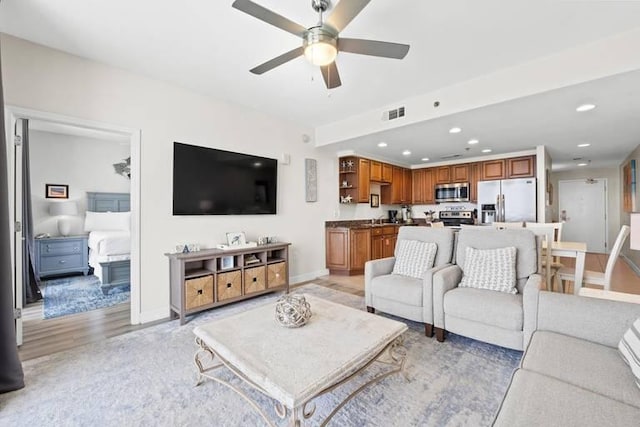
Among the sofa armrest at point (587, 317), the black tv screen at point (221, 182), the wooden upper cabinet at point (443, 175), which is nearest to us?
the sofa armrest at point (587, 317)

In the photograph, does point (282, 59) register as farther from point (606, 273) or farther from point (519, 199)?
point (519, 199)

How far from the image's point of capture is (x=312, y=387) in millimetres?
1208

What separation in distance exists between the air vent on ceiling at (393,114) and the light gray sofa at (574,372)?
2.61 m

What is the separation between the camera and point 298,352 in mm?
1484

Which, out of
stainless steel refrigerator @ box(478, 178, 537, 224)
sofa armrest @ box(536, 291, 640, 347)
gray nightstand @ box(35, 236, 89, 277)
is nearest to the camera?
sofa armrest @ box(536, 291, 640, 347)

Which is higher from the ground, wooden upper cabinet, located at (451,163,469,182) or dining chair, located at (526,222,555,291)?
wooden upper cabinet, located at (451,163,469,182)

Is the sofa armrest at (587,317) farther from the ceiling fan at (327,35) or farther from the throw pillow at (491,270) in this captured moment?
the ceiling fan at (327,35)

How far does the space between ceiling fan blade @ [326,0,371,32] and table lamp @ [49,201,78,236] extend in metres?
5.82

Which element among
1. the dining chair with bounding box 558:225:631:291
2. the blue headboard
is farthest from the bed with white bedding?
the dining chair with bounding box 558:225:631:291

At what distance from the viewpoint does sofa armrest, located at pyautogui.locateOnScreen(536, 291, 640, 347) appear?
1.46m

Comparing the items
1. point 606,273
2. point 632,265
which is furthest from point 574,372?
point 632,265

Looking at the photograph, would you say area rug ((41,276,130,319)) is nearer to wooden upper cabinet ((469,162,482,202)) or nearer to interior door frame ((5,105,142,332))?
interior door frame ((5,105,142,332))

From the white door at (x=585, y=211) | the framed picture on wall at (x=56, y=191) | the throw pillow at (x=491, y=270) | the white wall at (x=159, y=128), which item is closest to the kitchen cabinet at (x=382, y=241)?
Answer: the white wall at (x=159, y=128)

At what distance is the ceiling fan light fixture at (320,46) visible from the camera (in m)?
1.82
